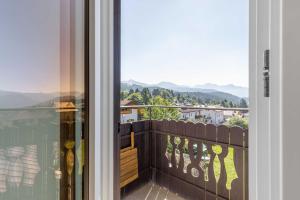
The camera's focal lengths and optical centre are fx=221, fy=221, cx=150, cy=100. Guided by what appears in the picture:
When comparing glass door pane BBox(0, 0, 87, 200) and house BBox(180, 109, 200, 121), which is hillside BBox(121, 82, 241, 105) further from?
glass door pane BBox(0, 0, 87, 200)


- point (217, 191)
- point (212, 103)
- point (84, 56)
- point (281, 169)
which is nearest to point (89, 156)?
point (84, 56)

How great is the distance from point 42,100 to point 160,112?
5.99 ft

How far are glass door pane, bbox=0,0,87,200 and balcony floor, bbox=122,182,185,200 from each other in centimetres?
127

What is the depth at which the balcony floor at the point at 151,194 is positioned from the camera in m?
2.32

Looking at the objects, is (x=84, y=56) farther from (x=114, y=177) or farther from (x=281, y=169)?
(x=281, y=169)

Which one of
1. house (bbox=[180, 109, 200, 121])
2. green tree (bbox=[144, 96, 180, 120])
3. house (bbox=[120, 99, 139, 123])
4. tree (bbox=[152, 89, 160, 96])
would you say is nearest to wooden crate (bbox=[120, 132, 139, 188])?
house (bbox=[120, 99, 139, 123])

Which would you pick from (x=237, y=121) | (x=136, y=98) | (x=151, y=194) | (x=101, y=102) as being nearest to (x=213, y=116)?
(x=237, y=121)

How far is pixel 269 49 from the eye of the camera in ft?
1.86

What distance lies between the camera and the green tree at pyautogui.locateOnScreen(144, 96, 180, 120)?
2.61 m

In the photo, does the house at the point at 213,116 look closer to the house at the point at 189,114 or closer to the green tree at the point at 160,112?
the house at the point at 189,114

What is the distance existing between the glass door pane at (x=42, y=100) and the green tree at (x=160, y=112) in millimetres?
1508

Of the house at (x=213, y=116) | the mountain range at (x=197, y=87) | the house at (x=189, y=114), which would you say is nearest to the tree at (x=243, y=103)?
the mountain range at (x=197, y=87)

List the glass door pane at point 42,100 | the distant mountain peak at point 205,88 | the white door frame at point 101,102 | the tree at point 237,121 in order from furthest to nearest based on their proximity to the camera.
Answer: the tree at point 237,121 → the distant mountain peak at point 205,88 → the white door frame at point 101,102 → the glass door pane at point 42,100

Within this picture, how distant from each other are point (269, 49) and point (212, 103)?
166cm
